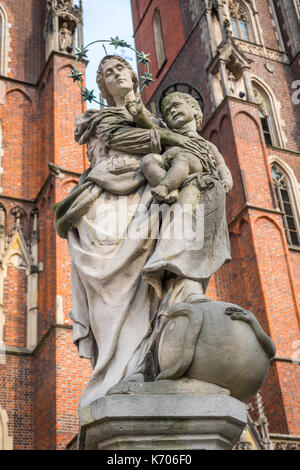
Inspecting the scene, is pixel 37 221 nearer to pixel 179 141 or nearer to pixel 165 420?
pixel 179 141

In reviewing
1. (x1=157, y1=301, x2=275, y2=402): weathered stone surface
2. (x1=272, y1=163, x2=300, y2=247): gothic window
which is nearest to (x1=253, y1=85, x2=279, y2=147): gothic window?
(x1=272, y1=163, x2=300, y2=247): gothic window

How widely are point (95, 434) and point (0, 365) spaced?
1108 cm

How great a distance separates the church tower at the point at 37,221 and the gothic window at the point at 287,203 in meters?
6.38

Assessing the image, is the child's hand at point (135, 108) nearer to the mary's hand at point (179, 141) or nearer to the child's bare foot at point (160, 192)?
the mary's hand at point (179, 141)

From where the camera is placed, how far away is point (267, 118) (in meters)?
20.3

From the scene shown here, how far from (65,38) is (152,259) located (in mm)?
15140

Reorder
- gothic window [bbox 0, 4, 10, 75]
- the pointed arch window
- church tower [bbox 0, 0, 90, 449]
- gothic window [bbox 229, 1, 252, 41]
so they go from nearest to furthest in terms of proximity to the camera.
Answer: church tower [bbox 0, 0, 90, 449], gothic window [bbox 0, 4, 10, 75], the pointed arch window, gothic window [bbox 229, 1, 252, 41]

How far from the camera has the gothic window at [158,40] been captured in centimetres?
2397

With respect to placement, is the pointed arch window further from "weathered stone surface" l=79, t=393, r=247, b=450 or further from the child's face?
"weathered stone surface" l=79, t=393, r=247, b=450

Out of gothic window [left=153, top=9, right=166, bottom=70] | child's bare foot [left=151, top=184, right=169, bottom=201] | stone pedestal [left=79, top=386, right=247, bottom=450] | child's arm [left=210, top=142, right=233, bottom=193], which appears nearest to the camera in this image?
stone pedestal [left=79, top=386, right=247, bottom=450]

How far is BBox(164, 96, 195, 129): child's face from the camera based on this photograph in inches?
120

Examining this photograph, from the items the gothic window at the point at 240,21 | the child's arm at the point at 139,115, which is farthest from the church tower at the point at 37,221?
the child's arm at the point at 139,115

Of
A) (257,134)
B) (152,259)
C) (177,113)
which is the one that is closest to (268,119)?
(257,134)

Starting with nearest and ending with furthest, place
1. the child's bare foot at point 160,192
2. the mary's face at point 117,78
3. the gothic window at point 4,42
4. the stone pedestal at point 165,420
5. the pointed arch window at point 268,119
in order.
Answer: the stone pedestal at point 165,420 < the child's bare foot at point 160,192 < the mary's face at point 117,78 < the gothic window at point 4,42 < the pointed arch window at point 268,119
